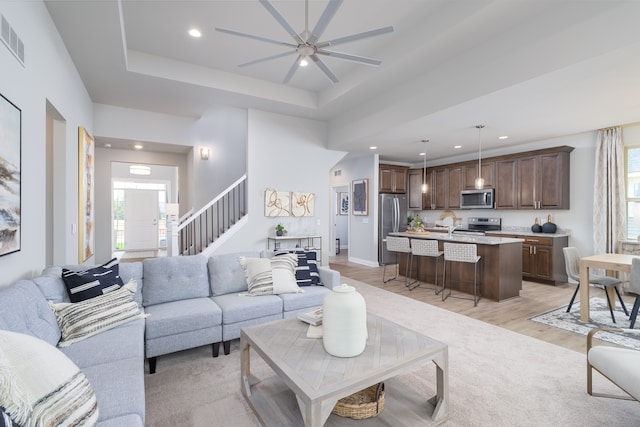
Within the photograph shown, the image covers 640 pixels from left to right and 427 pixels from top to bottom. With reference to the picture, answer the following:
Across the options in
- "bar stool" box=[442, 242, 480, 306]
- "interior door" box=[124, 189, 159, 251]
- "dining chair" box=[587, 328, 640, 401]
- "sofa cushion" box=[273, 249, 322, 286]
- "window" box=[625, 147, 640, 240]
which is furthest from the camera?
"interior door" box=[124, 189, 159, 251]

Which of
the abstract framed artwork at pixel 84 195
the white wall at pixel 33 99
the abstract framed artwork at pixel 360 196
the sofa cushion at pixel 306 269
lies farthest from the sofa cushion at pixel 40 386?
the abstract framed artwork at pixel 360 196

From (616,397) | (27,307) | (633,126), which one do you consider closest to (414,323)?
(616,397)

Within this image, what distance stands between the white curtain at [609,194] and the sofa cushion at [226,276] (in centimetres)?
577

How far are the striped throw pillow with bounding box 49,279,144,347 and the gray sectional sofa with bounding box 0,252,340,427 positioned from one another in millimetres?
46

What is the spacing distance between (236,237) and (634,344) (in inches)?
205

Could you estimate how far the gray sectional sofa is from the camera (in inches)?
60.2

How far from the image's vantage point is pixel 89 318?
6.98 ft

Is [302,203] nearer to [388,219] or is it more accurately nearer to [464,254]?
[388,219]

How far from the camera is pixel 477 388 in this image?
89.0 inches

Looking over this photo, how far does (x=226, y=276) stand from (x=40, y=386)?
6.95ft

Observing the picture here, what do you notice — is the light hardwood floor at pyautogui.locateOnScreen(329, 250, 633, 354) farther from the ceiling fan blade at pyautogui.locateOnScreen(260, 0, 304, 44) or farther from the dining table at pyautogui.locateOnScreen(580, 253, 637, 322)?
the ceiling fan blade at pyautogui.locateOnScreen(260, 0, 304, 44)

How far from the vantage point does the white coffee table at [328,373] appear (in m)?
1.48

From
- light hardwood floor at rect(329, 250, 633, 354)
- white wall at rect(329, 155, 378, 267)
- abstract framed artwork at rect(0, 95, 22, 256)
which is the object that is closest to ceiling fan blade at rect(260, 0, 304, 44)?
abstract framed artwork at rect(0, 95, 22, 256)

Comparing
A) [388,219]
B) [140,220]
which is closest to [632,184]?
[388,219]
